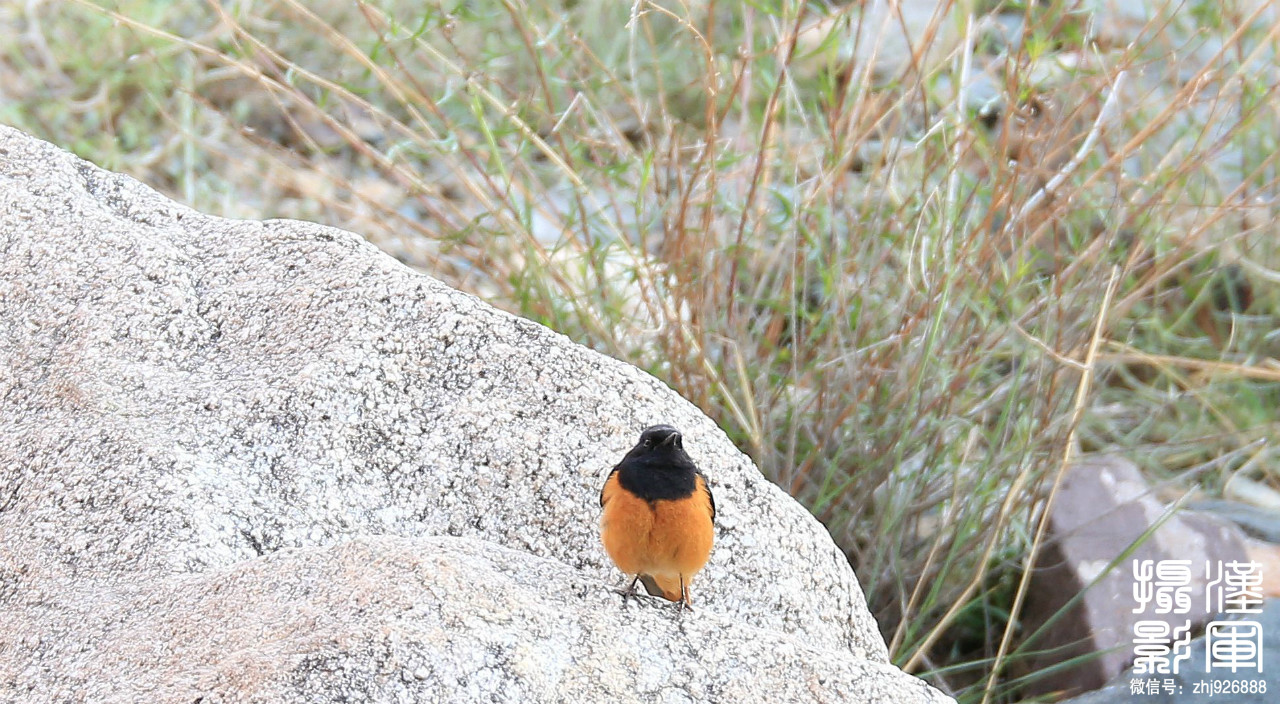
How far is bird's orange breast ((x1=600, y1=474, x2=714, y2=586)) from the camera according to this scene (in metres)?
2.27

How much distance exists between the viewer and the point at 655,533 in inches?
88.4

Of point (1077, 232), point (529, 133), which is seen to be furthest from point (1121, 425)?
point (529, 133)

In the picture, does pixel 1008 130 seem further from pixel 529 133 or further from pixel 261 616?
pixel 261 616

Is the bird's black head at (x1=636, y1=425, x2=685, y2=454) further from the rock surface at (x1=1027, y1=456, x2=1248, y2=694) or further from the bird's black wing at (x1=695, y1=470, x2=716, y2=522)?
the rock surface at (x1=1027, y1=456, x2=1248, y2=694)

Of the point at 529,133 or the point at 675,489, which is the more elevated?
the point at 529,133

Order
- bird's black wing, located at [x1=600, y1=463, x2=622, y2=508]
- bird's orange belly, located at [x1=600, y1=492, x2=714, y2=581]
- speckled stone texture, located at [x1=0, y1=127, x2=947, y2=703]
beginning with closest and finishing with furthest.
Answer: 1. speckled stone texture, located at [x1=0, y1=127, x2=947, y2=703]
2. bird's orange belly, located at [x1=600, y1=492, x2=714, y2=581]
3. bird's black wing, located at [x1=600, y1=463, x2=622, y2=508]

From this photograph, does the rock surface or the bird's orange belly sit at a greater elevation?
the bird's orange belly

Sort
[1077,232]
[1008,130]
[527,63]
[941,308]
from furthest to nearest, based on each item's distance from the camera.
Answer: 1. [527,63]
2. [1077,232]
3. [1008,130]
4. [941,308]

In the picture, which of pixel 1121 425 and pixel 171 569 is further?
pixel 1121 425

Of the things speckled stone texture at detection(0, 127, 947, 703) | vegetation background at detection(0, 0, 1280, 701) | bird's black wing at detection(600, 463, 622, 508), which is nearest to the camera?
speckled stone texture at detection(0, 127, 947, 703)

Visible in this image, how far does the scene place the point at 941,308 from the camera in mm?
3043

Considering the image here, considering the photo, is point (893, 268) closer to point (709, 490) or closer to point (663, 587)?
point (709, 490)

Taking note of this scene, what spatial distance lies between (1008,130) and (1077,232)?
5.49ft

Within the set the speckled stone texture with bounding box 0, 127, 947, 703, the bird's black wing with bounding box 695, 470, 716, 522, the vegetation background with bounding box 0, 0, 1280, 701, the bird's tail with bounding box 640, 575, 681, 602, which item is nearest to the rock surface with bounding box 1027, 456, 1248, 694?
the vegetation background with bounding box 0, 0, 1280, 701
